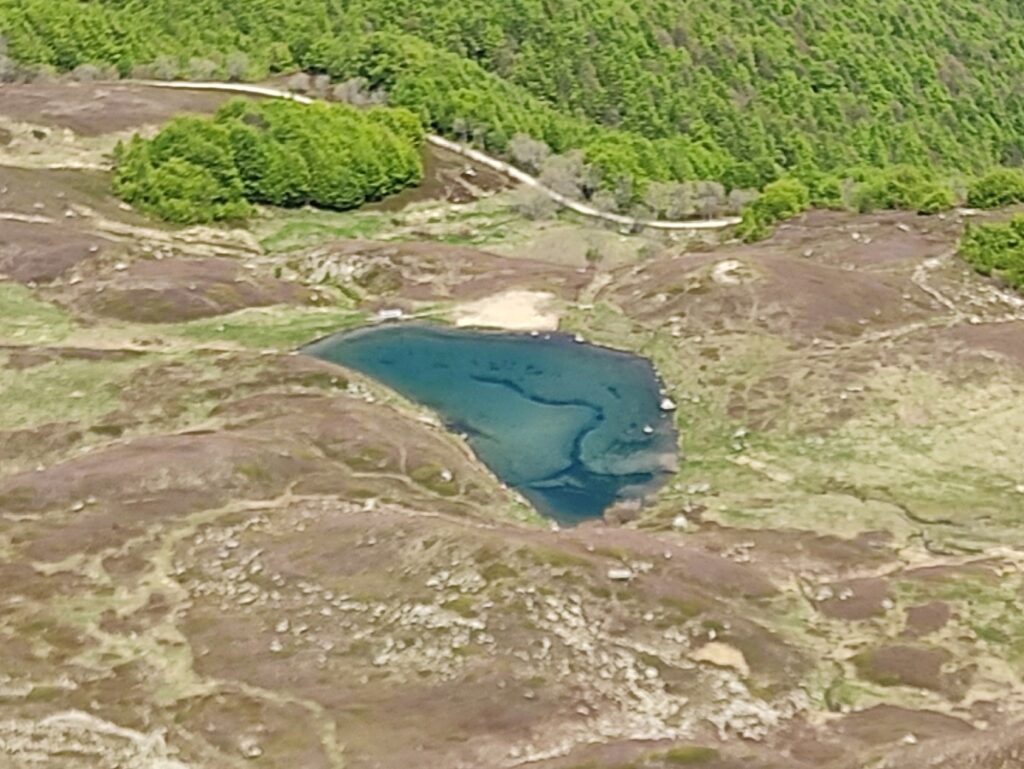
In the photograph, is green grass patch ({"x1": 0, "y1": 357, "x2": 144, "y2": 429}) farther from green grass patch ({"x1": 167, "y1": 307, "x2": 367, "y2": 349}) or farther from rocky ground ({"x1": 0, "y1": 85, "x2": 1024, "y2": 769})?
green grass patch ({"x1": 167, "y1": 307, "x2": 367, "y2": 349})

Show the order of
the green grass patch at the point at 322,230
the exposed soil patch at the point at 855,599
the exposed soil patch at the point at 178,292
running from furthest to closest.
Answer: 1. the green grass patch at the point at 322,230
2. the exposed soil patch at the point at 178,292
3. the exposed soil patch at the point at 855,599

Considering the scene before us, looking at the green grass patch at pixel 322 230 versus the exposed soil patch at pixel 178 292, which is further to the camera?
the green grass patch at pixel 322 230

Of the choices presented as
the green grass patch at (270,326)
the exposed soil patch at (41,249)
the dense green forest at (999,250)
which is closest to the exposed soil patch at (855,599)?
the green grass patch at (270,326)

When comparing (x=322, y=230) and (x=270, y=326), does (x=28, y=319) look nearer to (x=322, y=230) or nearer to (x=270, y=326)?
(x=270, y=326)

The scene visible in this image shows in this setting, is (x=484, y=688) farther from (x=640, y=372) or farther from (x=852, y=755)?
(x=640, y=372)

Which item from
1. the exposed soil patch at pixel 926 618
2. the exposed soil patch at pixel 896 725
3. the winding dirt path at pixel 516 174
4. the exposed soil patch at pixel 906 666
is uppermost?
the exposed soil patch at pixel 896 725

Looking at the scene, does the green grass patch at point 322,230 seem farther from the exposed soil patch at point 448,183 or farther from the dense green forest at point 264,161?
the exposed soil patch at point 448,183

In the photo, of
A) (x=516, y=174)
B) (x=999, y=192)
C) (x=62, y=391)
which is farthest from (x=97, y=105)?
(x=999, y=192)

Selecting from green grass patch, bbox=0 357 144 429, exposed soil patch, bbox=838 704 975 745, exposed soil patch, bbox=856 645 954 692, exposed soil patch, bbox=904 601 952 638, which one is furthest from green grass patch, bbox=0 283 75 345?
exposed soil patch, bbox=838 704 975 745
